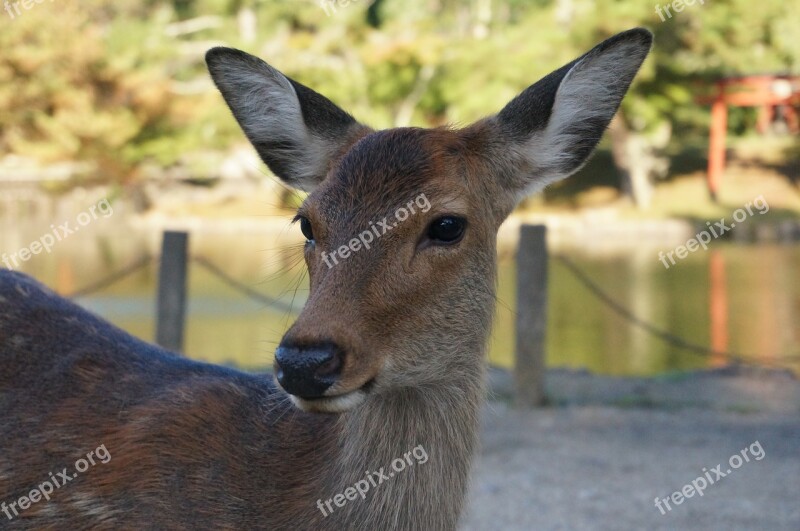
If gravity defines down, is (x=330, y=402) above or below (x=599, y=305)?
above

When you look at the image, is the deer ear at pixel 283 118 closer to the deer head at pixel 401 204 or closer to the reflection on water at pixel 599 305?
the deer head at pixel 401 204

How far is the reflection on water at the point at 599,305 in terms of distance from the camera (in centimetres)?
1202

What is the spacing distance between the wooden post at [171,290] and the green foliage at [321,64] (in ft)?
52.7

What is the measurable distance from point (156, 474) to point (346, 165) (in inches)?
38.2

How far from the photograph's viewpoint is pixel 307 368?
2.34m

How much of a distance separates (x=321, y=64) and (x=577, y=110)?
2810 cm

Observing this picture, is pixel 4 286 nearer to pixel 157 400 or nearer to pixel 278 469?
pixel 157 400

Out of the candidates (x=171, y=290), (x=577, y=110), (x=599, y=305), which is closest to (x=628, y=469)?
(x=171, y=290)

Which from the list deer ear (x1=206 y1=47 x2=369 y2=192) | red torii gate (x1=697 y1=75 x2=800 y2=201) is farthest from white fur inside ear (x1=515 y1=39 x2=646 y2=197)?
red torii gate (x1=697 y1=75 x2=800 y2=201)

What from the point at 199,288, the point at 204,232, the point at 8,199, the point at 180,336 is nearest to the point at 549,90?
the point at 180,336

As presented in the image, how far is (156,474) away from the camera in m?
2.77

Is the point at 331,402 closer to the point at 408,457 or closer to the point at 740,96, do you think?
the point at 408,457

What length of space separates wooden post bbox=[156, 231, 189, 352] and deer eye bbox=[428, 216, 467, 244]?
5.37 m

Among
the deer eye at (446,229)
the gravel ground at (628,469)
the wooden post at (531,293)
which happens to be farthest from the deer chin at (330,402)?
the wooden post at (531,293)
